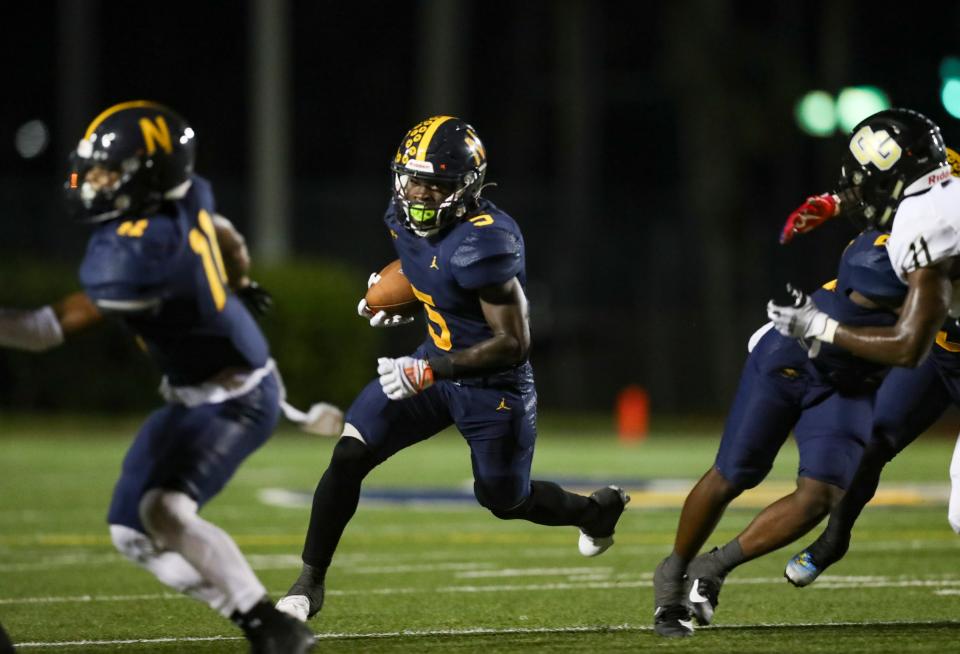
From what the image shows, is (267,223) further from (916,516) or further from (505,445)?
(505,445)

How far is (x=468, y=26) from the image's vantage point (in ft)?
111

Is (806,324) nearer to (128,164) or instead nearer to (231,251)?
(231,251)

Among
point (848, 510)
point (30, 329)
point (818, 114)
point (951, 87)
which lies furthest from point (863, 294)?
point (818, 114)

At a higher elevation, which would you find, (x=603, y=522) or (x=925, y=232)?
(x=925, y=232)

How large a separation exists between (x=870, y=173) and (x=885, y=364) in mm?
650

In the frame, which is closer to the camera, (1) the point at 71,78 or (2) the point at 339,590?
(2) the point at 339,590

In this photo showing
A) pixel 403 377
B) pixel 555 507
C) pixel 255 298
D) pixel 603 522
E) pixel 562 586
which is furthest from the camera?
pixel 562 586

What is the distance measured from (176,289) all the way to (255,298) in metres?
1.29

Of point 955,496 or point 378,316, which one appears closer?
point 955,496

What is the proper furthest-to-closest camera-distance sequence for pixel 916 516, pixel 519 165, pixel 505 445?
pixel 519 165 < pixel 916 516 < pixel 505 445

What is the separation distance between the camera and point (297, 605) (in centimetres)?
604

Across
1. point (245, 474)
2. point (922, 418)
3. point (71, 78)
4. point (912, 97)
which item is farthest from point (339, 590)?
point (912, 97)

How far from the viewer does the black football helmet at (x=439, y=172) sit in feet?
19.5

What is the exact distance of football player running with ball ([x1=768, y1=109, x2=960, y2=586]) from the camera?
5.41 metres
